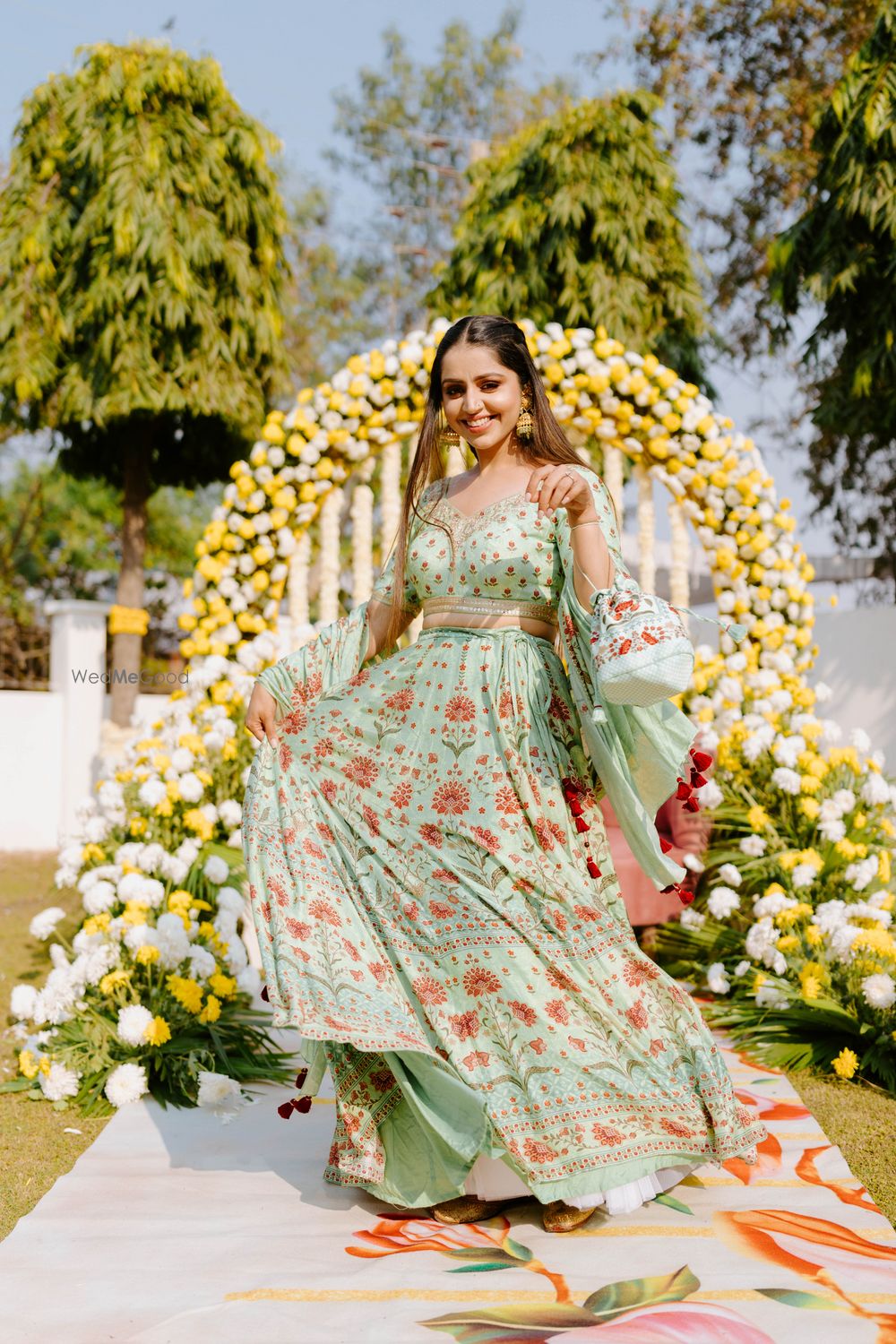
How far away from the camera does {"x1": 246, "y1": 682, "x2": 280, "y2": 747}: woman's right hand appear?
9.04ft

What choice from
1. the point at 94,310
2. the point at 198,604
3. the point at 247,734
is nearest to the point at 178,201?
the point at 94,310

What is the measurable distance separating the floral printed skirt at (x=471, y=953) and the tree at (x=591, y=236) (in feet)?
19.6

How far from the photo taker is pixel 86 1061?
337cm

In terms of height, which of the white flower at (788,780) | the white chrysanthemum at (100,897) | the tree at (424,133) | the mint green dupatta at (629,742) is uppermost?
the tree at (424,133)

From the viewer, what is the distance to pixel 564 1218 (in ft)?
7.87

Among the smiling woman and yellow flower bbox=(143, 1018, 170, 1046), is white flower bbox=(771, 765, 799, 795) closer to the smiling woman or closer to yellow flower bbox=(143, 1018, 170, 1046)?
the smiling woman

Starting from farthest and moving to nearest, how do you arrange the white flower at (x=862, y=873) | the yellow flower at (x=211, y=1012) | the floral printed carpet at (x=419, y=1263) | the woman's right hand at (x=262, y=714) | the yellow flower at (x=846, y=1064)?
the white flower at (x=862, y=873), the yellow flower at (x=211, y=1012), the yellow flower at (x=846, y=1064), the woman's right hand at (x=262, y=714), the floral printed carpet at (x=419, y=1263)

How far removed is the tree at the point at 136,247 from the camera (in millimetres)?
6863

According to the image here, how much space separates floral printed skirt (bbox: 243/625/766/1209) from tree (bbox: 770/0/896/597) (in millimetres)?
5121

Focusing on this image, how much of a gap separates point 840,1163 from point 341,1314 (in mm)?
1275

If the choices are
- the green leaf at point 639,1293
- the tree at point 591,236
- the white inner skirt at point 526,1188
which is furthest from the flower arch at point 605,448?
the green leaf at point 639,1293

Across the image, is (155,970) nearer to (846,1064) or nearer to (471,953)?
(471,953)

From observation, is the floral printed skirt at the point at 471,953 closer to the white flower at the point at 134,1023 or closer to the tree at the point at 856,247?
the white flower at the point at 134,1023

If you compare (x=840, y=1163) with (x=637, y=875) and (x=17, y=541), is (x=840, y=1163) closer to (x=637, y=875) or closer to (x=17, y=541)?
(x=637, y=875)
